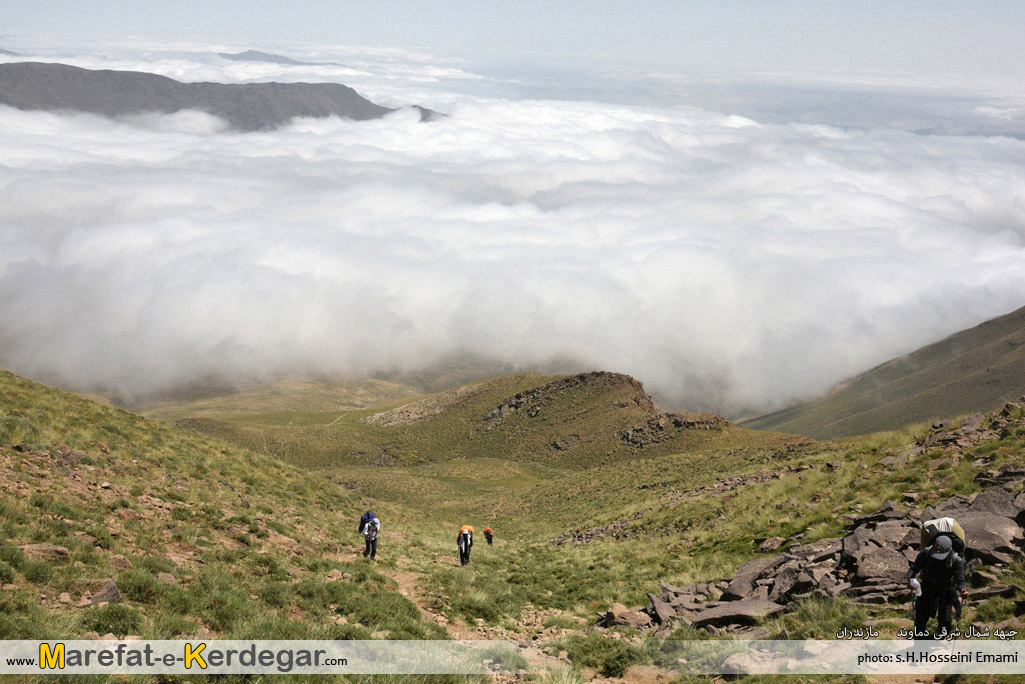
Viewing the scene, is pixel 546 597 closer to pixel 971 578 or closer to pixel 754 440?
pixel 971 578

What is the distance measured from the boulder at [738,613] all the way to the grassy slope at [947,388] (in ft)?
405

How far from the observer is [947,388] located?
14412cm

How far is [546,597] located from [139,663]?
1220 centimetres

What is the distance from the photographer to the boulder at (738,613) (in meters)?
11.2

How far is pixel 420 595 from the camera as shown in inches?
595

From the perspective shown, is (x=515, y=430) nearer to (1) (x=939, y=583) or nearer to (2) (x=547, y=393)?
(2) (x=547, y=393)

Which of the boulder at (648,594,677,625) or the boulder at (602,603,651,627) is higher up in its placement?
the boulder at (648,594,677,625)

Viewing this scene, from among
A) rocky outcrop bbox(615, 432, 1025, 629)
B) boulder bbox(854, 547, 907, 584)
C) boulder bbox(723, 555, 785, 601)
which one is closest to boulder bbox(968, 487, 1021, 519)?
rocky outcrop bbox(615, 432, 1025, 629)

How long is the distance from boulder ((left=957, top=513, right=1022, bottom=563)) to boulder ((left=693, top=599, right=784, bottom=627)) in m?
3.53

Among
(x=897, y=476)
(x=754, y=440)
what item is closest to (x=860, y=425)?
(x=754, y=440)

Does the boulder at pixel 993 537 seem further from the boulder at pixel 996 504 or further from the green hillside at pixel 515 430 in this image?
the green hillside at pixel 515 430

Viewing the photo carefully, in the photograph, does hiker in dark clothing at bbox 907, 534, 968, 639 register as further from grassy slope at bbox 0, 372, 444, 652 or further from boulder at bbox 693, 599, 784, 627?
grassy slope at bbox 0, 372, 444, 652

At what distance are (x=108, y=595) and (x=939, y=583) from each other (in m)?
12.7

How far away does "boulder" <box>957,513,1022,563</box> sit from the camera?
10.1m
